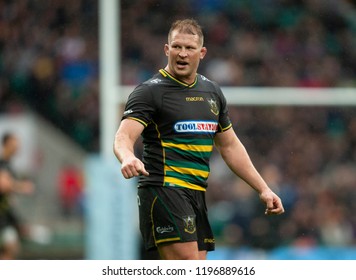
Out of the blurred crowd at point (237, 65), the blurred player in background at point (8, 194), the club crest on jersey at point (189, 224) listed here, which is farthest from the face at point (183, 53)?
the blurred crowd at point (237, 65)

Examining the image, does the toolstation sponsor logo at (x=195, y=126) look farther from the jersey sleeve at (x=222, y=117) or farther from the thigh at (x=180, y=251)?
the thigh at (x=180, y=251)

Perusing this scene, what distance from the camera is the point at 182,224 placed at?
625 cm

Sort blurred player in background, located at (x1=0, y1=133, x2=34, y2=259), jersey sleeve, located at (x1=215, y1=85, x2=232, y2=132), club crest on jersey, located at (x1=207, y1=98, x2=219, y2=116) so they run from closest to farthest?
club crest on jersey, located at (x1=207, y1=98, x2=219, y2=116), jersey sleeve, located at (x1=215, y1=85, x2=232, y2=132), blurred player in background, located at (x1=0, y1=133, x2=34, y2=259)

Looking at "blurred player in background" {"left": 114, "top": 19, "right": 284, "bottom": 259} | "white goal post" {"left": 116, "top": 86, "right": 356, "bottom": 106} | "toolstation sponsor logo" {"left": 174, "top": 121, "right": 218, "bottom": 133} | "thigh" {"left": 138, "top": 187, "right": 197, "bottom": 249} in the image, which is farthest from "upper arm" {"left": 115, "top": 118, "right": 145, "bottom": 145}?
"white goal post" {"left": 116, "top": 86, "right": 356, "bottom": 106}

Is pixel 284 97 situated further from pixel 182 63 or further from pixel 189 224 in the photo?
pixel 189 224

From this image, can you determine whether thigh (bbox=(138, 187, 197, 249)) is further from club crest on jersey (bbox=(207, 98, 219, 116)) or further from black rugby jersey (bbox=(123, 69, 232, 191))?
club crest on jersey (bbox=(207, 98, 219, 116))

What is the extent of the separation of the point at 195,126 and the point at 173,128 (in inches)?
5.3

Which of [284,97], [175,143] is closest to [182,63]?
[175,143]

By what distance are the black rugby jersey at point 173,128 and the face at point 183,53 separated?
0.25 feet

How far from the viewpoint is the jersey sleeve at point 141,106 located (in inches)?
244

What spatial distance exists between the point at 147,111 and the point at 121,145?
295 millimetres

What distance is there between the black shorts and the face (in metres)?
0.69

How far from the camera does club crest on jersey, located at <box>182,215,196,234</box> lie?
626 centimetres
